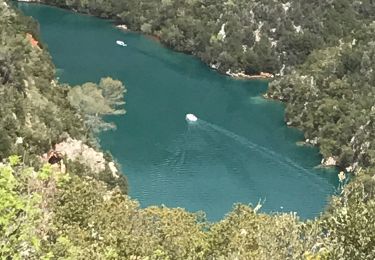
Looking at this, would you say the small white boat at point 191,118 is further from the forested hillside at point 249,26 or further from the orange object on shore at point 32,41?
the forested hillside at point 249,26

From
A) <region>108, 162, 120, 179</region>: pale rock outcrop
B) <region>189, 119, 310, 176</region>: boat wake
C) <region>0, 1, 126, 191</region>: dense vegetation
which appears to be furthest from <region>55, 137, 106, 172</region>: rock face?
<region>189, 119, 310, 176</region>: boat wake

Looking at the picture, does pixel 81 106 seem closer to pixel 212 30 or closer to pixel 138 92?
pixel 138 92

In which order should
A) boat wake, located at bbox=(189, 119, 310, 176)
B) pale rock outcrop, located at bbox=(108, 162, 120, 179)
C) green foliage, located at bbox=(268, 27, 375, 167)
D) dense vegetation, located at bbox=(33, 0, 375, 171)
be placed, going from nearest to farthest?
pale rock outcrop, located at bbox=(108, 162, 120, 179) → boat wake, located at bbox=(189, 119, 310, 176) → green foliage, located at bbox=(268, 27, 375, 167) → dense vegetation, located at bbox=(33, 0, 375, 171)

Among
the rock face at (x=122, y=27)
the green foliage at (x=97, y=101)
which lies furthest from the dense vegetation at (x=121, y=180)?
the rock face at (x=122, y=27)

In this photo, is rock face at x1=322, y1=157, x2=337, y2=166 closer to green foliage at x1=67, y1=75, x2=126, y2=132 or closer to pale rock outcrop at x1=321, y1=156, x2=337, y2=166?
pale rock outcrop at x1=321, y1=156, x2=337, y2=166

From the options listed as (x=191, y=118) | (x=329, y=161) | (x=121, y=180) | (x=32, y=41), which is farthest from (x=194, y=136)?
(x=121, y=180)

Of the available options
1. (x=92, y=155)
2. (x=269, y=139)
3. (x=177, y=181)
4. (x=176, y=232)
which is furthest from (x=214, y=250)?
(x=269, y=139)

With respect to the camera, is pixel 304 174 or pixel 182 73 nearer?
pixel 304 174
